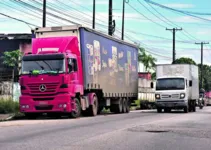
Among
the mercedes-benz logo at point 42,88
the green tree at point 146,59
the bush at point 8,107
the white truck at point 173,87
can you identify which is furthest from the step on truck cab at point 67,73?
the green tree at point 146,59

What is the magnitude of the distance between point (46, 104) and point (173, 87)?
11.7 meters

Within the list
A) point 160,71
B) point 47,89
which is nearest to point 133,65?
point 160,71

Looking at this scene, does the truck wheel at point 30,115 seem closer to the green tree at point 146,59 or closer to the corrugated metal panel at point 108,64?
the corrugated metal panel at point 108,64

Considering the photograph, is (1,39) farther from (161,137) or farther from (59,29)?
(161,137)

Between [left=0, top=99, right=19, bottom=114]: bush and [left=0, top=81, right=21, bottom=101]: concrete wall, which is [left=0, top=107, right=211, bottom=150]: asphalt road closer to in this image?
[left=0, top=99, right=19, bottom=114]: bush

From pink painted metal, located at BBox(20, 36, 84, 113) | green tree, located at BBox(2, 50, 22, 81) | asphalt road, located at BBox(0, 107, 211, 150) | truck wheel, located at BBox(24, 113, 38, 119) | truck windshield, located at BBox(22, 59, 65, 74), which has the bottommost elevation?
asphalt road, located at BBox(0, 107, 211, 150)

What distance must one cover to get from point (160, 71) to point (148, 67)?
1975 inches

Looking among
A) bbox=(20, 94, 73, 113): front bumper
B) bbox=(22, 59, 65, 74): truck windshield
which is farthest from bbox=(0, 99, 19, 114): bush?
bbox=(22, 59, 65, 74): truck windshield

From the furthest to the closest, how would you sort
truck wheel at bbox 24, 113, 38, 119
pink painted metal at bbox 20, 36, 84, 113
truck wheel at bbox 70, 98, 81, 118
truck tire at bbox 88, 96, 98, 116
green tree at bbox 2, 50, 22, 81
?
green tree at bbox 2, 50, 22, 81, truck tire at bbox 88, 96, 98, 116, truck wheel at bbox 24, 113, 38, 119, truck wheel at bbox 70, 98, 81, 118, pink painted metal at bbox 20, 36, 84, 113

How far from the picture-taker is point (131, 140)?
1265 centimetres

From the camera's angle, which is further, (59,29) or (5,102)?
(5,102)

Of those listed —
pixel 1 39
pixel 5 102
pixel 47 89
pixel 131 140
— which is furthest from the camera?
pixel 1 39

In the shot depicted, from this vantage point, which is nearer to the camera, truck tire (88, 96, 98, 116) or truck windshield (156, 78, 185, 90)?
truck tire (88, 96, 98, 116)

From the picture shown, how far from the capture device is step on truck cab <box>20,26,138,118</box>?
20.5 m
